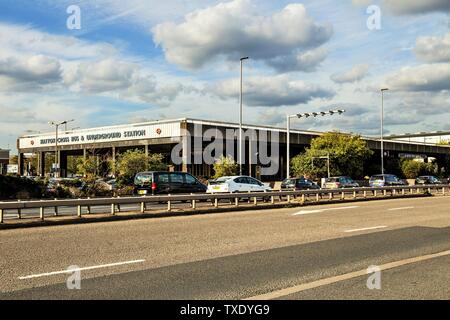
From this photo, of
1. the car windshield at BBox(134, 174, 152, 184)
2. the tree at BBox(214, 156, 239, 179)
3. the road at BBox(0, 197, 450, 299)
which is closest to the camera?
the road at BBox(0, 197, 450, 299)

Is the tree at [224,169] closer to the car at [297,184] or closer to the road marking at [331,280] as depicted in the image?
the car at [297,184]

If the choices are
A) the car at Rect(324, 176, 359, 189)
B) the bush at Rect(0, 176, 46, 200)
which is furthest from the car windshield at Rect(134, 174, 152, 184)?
the car at Rect(324, 176, 359, 189)

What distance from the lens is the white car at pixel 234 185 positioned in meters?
28.9

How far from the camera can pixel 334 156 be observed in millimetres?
61562

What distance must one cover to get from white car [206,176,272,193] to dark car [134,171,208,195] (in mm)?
2186

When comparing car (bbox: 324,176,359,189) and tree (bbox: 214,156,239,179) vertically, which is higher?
tree (bbox: 214,156,239,179)

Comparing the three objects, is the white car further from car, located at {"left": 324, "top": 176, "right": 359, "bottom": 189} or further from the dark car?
car, located at {"left": 324, "top": 176, "right": 359, "bottom": 189}

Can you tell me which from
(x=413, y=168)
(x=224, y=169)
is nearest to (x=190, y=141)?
(x=224, y=169)

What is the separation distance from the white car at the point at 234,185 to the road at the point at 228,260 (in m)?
13.3

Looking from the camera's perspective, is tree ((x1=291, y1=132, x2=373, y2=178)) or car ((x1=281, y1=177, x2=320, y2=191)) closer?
car ((x1=281, y1=177, x2=320, y2=191))

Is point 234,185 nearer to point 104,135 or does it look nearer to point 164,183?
point 164,183

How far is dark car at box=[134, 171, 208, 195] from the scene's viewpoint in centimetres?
2577
